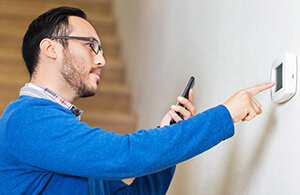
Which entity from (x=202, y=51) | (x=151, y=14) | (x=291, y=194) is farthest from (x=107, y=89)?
(x=291, y=194)

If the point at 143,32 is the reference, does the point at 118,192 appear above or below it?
below

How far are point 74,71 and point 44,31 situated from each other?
16 centimetres

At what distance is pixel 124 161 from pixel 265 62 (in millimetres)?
414

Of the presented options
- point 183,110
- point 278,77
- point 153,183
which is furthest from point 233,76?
point 153,183

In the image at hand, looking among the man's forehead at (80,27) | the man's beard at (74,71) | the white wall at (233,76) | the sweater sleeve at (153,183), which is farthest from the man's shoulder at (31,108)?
the white wall at (233,76)

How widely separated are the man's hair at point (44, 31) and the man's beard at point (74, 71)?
4cm

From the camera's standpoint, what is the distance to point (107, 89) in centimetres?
312

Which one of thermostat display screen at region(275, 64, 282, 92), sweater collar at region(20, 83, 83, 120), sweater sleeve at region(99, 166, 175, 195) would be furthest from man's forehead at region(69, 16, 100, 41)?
thermostat display screen at region(275, 64, 282, 92)

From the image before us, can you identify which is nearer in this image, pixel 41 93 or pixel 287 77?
pixel 287 77

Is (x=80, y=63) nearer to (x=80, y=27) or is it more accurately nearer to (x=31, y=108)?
(x=80, y=27)

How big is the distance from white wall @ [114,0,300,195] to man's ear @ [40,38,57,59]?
52 cm

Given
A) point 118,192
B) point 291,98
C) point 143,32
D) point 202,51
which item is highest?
point 143,32

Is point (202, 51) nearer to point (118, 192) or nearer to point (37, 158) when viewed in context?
point (118, 192)

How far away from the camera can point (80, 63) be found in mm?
1137
